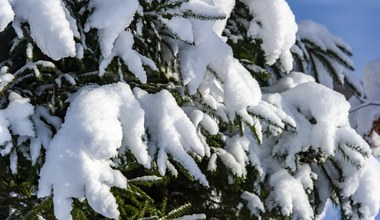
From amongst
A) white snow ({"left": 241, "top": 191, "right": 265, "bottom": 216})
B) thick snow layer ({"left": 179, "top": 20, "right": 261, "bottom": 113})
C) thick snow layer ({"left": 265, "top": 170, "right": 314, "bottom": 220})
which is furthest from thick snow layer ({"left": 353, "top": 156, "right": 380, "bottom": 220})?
thick snow layer ({"left": 179, "top": 20, "right": 261, "bottom": 113})

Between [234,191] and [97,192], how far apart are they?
Result: 1.60 metres

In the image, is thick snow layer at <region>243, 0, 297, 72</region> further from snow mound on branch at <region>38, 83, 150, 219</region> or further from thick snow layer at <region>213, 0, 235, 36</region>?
snow mound on branch at <region>38, 83, 150, 219</region>

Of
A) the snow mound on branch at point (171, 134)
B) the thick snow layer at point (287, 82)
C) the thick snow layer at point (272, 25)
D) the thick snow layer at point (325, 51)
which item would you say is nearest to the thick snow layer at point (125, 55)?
the snow mound on branch at point (171, 134)

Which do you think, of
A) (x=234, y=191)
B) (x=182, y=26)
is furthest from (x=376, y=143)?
(x=182, y=26)

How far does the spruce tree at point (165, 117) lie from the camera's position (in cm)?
238

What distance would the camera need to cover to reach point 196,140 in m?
2.66

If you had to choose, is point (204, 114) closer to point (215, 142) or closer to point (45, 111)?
point (215, 142)

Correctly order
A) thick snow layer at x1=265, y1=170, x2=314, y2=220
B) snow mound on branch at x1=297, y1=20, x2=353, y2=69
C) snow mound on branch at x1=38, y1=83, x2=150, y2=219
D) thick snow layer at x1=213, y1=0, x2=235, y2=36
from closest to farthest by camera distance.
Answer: snow mound on branch at x1=38, y1=83, x2=150, y2=219
thick snow layer at x1=213, y1=0, x2=235, y2=36
thick snow layer at x1=265, y1=170, x2=314, y2=220
snow mound on branch at x1=297, y1=20, x2=353, y2=69

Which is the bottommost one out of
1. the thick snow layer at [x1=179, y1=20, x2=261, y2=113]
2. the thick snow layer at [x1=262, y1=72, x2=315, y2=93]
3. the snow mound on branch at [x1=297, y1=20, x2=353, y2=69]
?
the thick snow layer at [x1=262, y1=72, x2=315, y2=93]

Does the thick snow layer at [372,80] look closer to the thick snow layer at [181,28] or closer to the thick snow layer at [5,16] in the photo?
the thick snow layer at [181,28]

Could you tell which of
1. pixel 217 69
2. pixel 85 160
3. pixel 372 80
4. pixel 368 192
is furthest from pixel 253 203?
pixel 372 80

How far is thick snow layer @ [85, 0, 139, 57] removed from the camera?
256 cm

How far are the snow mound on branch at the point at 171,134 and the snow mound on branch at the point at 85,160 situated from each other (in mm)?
273

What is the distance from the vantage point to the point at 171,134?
2.69m
